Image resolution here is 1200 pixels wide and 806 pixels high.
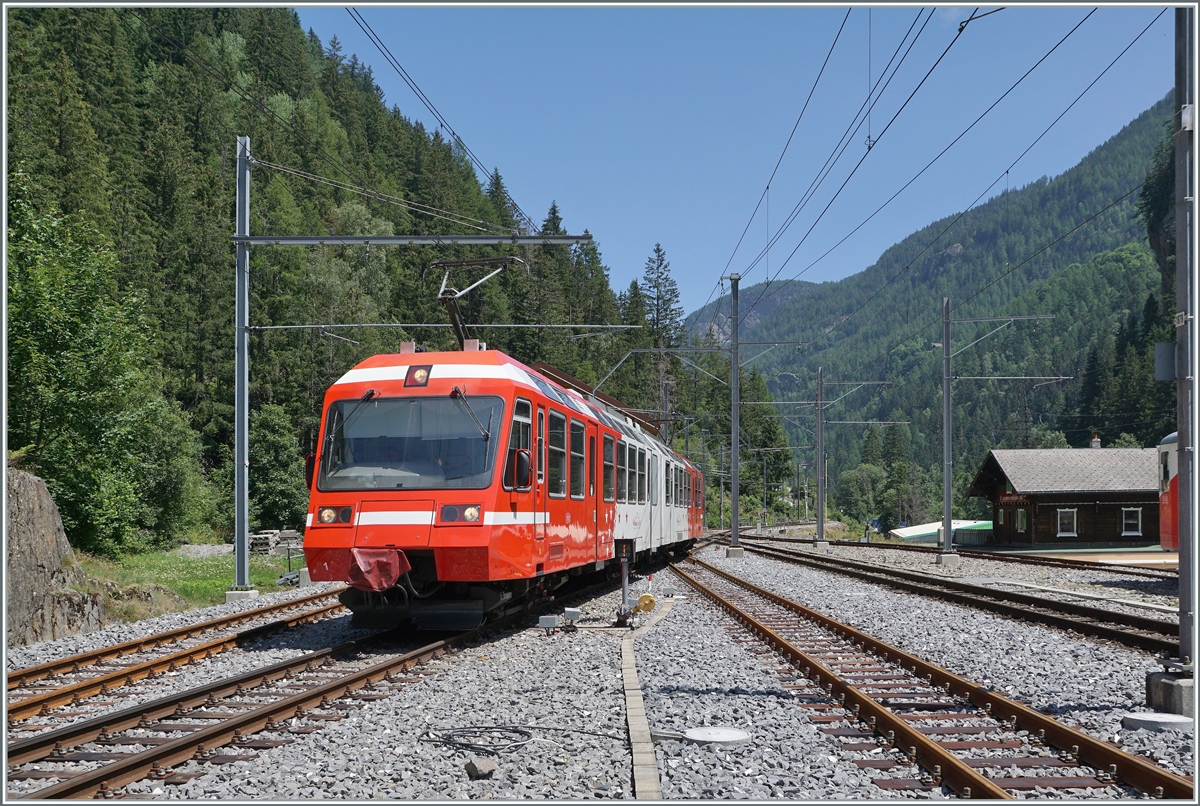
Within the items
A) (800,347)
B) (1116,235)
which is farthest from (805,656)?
(1116,235)

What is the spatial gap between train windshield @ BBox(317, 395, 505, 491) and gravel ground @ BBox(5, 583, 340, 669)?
306 cm

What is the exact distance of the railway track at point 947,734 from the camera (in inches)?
207

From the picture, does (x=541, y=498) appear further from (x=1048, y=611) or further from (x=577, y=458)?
(x=1048, y=611)

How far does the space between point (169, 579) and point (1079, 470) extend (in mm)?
39137

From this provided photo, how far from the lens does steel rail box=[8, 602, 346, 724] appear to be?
7191 mm

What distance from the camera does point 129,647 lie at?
998 cm

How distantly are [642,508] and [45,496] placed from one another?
1057 cm

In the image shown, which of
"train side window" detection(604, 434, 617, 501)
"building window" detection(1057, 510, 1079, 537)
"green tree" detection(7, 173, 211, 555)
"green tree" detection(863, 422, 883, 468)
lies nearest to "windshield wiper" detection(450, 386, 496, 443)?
"train side window" detection(604, 434, 617, 501)

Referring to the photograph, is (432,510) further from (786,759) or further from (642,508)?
(642,508)

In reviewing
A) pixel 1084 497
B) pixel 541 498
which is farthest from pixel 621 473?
pixel 1084 497

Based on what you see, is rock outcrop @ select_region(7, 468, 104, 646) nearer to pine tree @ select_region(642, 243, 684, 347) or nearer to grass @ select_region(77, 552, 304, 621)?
grass @ select_region(77, 552, 304, 621)

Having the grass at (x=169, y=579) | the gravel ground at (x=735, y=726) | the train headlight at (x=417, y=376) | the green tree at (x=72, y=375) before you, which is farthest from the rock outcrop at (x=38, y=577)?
the green tree at (x=72, y=375)

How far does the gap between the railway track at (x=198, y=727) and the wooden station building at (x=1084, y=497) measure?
134 ft

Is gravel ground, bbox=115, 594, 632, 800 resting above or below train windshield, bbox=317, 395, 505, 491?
below
